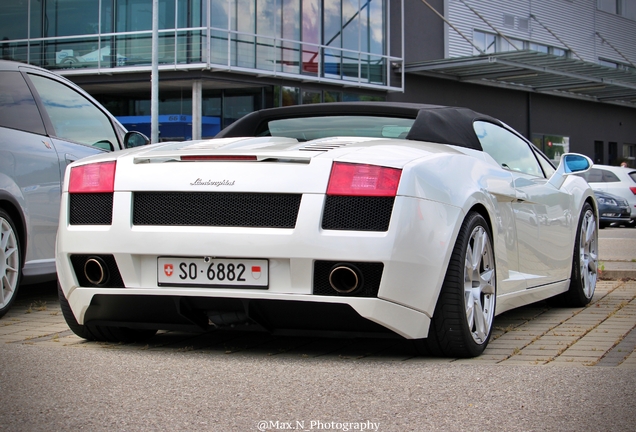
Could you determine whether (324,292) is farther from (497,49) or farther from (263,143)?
(497,49)

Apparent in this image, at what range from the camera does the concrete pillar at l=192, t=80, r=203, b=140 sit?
27016 millimetres

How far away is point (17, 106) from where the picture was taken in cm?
660

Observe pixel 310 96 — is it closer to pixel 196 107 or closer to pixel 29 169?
pixel 196 107

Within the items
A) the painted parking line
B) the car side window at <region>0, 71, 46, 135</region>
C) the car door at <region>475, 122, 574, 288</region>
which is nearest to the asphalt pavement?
the painted parking line

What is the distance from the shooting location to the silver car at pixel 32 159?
6195 mm

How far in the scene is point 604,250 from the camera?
480 inches

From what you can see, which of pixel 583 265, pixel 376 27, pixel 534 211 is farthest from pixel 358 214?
pixel 376 27

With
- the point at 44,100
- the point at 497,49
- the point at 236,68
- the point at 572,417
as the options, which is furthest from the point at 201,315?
the point at 497,49

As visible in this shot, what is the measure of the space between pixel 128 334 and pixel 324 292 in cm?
134

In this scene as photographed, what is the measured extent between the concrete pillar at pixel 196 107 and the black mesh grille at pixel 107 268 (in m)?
22.7

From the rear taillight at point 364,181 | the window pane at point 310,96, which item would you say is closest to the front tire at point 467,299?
the rear taillight at point 364,181

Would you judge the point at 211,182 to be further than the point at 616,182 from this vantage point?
No

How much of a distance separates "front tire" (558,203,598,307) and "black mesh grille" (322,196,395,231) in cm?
294

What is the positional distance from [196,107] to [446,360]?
77.2ft
